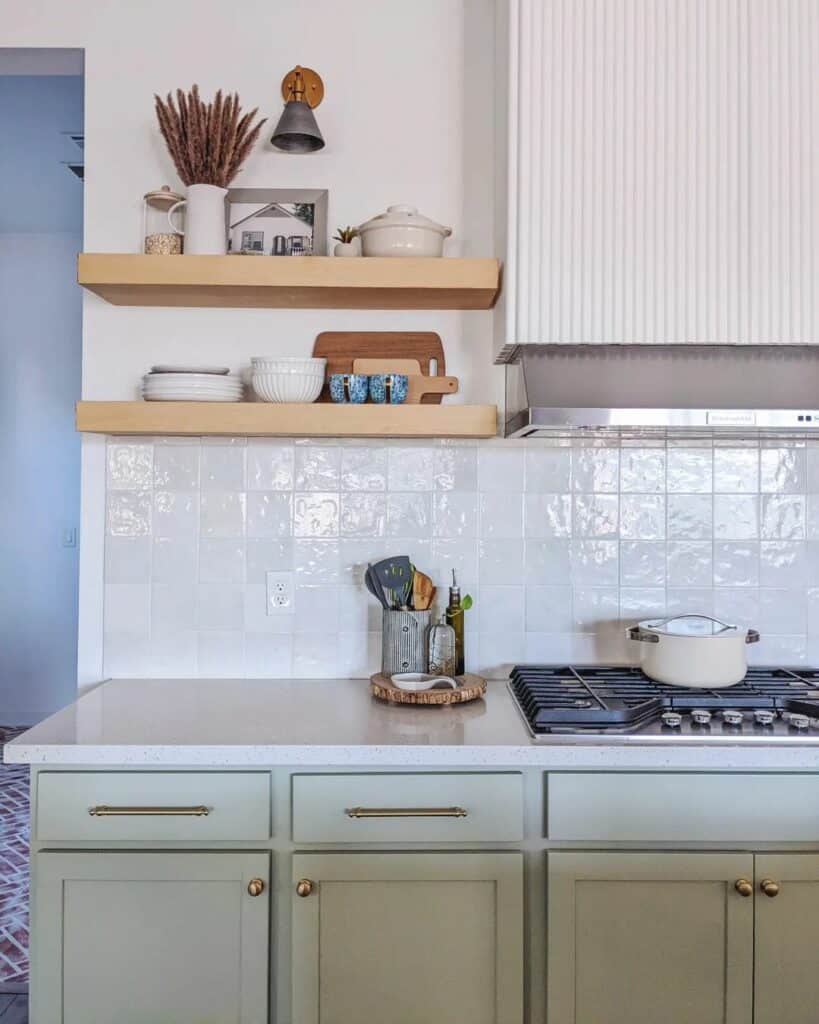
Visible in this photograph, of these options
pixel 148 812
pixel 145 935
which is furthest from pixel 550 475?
pixel 145 935

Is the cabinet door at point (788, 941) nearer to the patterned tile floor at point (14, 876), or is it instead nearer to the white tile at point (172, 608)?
the white tile at point (172, 608)

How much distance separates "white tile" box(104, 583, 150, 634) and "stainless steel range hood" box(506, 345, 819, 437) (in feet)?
3.48

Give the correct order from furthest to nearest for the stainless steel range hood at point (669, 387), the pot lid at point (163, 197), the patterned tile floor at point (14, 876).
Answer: the patterned tile floor at point (14, 876) < the pot lid at point (163, 197) < the stainless steel range hood at point (669, 387)

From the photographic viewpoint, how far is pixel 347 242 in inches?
87.8

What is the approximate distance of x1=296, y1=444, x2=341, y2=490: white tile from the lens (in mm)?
2314

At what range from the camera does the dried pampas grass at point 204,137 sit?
2.18 meters

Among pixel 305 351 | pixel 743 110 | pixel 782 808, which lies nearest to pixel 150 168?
pixel 305 351

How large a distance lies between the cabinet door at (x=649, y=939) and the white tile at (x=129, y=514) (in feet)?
4.29

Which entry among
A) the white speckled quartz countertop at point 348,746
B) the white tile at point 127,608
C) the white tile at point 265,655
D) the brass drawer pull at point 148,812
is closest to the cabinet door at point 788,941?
the white speckled quartz countertop at point 348,746

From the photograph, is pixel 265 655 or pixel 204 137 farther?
pixel 265 655

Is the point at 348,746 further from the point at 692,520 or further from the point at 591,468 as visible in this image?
the point at 692,520

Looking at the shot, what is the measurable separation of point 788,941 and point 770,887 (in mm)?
114

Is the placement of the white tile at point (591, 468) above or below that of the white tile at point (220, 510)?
above

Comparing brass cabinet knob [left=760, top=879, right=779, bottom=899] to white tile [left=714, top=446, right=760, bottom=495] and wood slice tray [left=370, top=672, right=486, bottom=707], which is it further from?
white tile [left=714, top=446, right=760, bottom=495]
